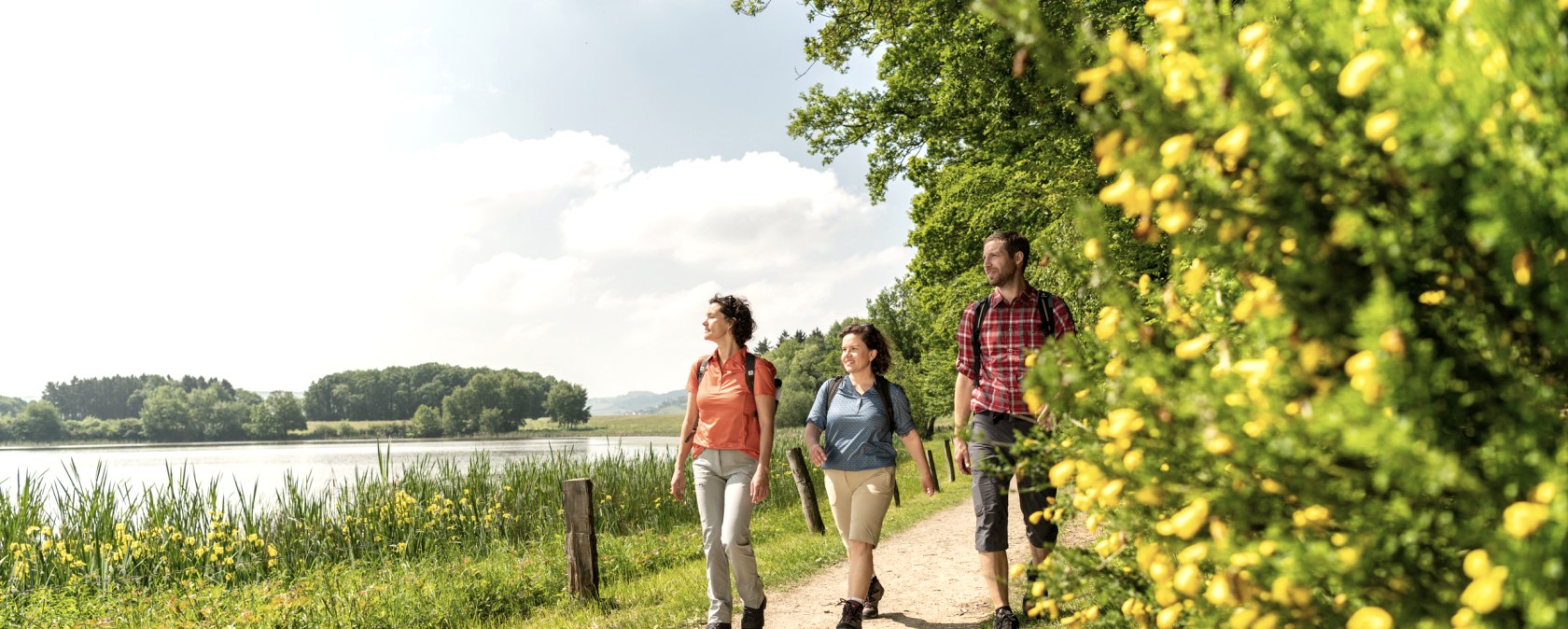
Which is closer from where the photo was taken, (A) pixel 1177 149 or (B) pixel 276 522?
(A) pixel 1177 149

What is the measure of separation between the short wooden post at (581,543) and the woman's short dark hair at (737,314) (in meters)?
2.41

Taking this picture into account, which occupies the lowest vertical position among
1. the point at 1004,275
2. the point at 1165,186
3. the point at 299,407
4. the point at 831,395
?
the point at 831,395

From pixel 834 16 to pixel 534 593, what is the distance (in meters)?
12.7

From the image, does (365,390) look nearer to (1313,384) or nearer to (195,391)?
(195,391)

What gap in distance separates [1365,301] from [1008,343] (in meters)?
3.89

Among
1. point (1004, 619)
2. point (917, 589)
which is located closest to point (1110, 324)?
point (1004, 619)

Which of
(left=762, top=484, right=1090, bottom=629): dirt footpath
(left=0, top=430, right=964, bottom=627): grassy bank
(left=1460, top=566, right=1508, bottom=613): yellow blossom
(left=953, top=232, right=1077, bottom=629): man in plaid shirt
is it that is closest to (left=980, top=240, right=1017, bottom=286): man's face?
(left=953, top=232, right=1077, bottom=629): man in plaid shirt

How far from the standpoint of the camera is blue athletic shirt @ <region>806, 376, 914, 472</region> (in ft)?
18.2

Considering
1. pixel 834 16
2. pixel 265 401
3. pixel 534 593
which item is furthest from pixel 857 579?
pixel 265 401

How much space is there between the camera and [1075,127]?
12.5 metres

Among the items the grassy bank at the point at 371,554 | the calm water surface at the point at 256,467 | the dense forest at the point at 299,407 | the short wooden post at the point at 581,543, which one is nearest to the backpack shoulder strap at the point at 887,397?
the grassy bank at the point at 371,554

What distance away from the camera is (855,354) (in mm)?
5656

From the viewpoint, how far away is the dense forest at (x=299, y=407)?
99125mm

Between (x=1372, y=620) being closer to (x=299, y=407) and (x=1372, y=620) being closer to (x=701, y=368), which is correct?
(x=701, y=368)
